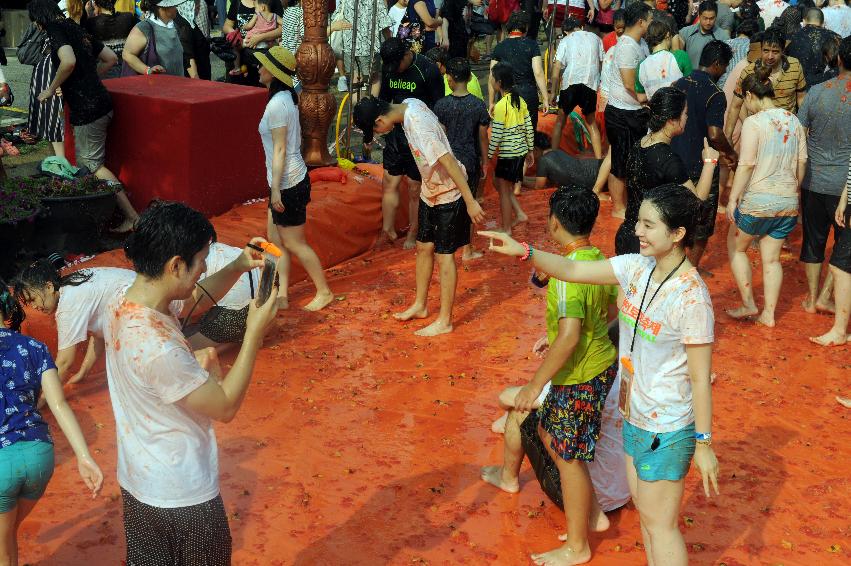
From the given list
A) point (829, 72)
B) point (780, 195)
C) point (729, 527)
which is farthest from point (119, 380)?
point (829, 72)

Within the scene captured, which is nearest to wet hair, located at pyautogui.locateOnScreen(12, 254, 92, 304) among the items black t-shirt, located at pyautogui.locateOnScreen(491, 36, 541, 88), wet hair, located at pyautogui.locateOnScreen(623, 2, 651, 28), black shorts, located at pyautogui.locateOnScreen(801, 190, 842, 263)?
black shorts, located at pyautogui.locateOnScreen(801, 190, 842, 263)

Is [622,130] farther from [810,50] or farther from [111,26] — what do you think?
[111,26]

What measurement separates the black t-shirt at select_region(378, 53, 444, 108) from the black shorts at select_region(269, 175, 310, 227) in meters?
2.03

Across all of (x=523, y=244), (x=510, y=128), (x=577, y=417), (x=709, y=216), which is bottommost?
(x=577, y=417)

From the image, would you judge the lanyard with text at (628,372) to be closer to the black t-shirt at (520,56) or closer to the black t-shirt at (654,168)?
the black t-shirt at (654,168)

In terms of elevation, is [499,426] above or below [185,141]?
below

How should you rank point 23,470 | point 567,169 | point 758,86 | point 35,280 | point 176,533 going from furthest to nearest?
1. point 567,169
2. point 758,86
3. point 35,280
4. point 23,470
5. point 176,533

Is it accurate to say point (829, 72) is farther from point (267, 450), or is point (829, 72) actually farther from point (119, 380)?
point (119, 380)

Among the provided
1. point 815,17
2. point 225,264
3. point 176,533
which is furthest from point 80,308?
point 815,17

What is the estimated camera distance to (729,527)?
4.84 m

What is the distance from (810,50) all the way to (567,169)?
9.06 feet

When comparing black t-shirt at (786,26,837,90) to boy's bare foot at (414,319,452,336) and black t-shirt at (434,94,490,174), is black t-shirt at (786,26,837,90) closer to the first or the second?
black t-shirt at (434,94,490,174)

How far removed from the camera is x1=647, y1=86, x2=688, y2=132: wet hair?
644 centimetres

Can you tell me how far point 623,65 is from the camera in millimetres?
9812
